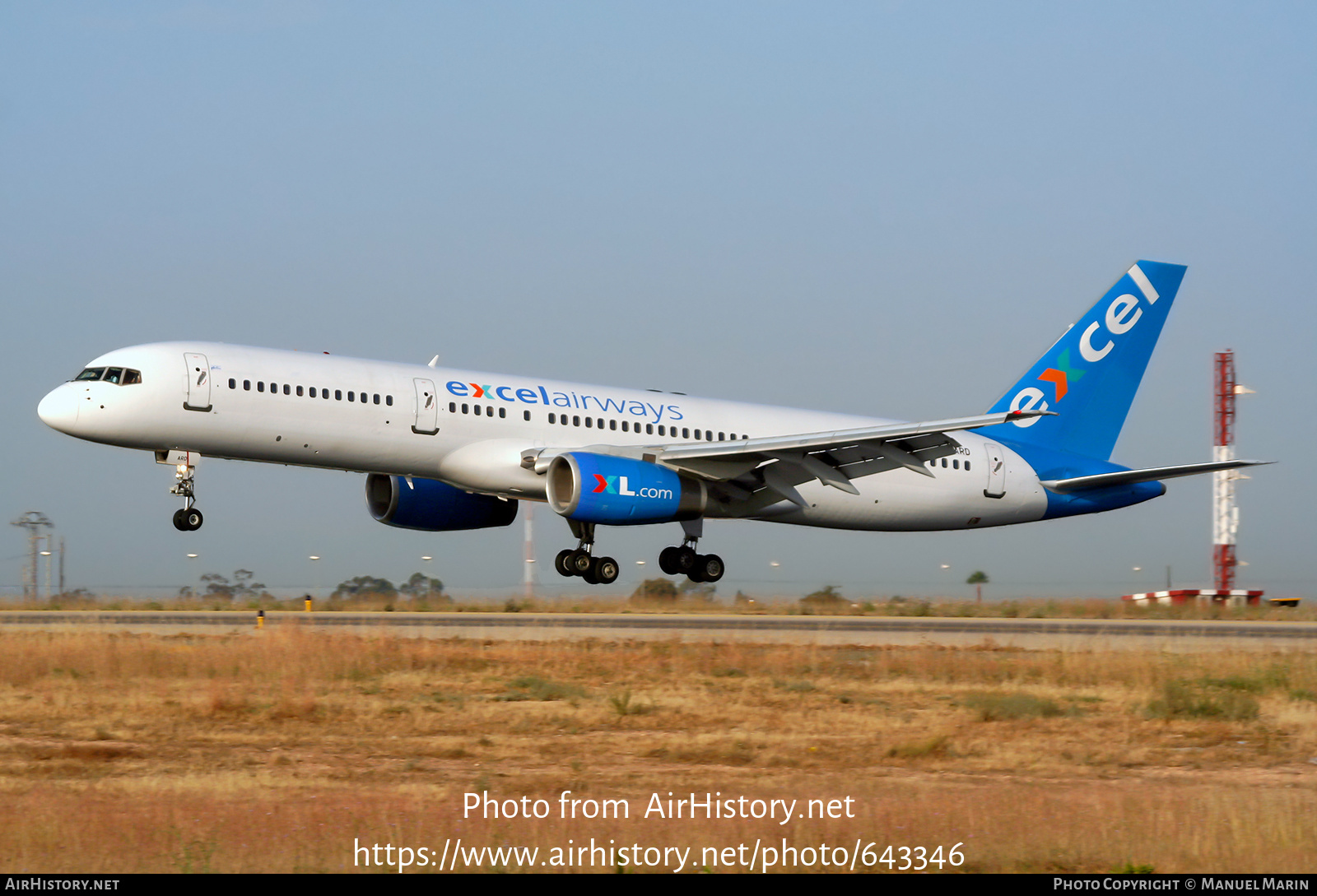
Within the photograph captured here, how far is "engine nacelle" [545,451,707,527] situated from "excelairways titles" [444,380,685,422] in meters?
1.69

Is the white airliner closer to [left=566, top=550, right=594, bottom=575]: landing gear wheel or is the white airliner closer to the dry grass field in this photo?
[left=566, top=550, right=594, bottom=575]: landing gear wheel

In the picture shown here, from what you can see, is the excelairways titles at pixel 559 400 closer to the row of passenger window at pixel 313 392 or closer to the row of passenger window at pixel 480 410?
the row of passenger window at pixel 480 410

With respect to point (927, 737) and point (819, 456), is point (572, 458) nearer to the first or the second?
point (819, 456)

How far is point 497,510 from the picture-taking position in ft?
115

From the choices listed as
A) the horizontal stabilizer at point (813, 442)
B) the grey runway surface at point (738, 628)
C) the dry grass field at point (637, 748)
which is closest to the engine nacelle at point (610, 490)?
the horizontal stabilizer at point (813, 442)

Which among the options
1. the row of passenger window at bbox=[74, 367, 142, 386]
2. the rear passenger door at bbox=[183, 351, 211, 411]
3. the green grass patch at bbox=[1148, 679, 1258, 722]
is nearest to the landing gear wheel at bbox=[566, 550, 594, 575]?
the rear passenger door at bbox=[183, 351, 211, 411]

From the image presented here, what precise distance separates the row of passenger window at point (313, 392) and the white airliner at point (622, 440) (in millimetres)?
38

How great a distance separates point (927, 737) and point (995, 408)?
72.6ft

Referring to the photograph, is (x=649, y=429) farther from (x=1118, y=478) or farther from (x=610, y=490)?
(x=1118, y=478)

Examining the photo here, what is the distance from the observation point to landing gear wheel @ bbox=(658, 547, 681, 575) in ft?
110

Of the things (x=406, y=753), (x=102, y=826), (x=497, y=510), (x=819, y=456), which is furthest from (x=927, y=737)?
(x=497, y=510)

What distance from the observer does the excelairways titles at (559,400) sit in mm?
29859
